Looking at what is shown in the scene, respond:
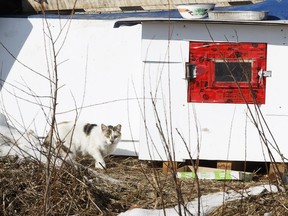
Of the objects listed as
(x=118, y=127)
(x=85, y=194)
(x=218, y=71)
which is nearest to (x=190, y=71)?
(x=218, y=71)

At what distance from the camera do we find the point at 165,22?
7.88m

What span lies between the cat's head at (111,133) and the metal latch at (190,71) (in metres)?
1.16

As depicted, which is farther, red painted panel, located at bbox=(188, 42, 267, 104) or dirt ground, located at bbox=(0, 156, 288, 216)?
red painted panel, located at bbox=(188, 42, 267, 104)

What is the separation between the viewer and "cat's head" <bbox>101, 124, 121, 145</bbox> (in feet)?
28.2

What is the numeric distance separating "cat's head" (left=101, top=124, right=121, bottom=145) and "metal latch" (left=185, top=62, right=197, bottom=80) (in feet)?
3.81

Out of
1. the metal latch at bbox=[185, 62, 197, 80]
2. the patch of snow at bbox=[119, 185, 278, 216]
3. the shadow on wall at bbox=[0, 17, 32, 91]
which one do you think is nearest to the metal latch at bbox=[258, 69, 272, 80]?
the metal latch at bbox=[185, 62, 197, 80]

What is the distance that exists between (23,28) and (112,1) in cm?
134

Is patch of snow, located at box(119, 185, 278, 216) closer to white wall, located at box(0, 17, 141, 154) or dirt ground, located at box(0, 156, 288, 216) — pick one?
dirt ground, located at box(0, 156, 288, 216)

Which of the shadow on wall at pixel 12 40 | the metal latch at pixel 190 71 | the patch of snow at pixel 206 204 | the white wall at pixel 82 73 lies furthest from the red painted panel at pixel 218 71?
the shadow on wall at pixel 12 40

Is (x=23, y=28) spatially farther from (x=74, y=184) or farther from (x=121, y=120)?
(x=74, y=184)

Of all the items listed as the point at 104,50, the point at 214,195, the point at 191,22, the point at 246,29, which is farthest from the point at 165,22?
the point at 214,195

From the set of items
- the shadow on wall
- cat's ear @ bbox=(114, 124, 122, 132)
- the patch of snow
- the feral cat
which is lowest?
the patch of snow

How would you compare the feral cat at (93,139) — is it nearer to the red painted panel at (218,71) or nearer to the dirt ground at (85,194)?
the red painted panel at (218,71)

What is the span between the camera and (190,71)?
26.1 feet
